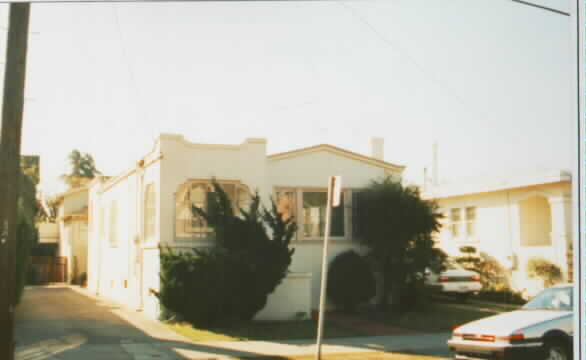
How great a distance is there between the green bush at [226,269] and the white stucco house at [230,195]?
903mm

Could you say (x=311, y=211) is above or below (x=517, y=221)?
above

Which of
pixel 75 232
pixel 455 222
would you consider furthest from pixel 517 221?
pixel 75 232

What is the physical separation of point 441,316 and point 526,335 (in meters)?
7.01

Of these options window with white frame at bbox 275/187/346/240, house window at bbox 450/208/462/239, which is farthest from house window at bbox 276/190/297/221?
house window at bbox 450/208/462/239

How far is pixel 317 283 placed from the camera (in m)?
15.6

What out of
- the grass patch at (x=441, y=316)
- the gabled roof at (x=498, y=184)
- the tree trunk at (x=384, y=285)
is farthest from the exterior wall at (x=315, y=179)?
the gabled roof at (x=498, y=184)

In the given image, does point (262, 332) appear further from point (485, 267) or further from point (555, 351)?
point (485, 267)

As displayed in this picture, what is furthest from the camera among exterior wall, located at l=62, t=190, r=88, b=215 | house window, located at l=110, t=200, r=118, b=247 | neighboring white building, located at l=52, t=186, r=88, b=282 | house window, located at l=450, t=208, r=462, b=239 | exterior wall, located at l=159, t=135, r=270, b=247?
exterior wall, located at l=62, t=190, r=88, b=215

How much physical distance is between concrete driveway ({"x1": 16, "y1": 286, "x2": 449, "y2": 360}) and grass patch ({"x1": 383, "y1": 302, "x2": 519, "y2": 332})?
1.25m

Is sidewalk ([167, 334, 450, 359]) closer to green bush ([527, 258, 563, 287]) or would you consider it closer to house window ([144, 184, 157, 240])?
house window ([144, 184, 157, 240])

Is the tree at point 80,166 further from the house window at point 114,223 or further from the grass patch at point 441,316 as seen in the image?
the grass patch at point 441,316

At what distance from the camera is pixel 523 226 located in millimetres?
19719

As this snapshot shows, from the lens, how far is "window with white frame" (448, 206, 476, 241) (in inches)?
859

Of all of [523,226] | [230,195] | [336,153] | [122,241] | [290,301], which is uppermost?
[336,153]
